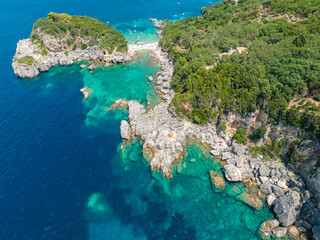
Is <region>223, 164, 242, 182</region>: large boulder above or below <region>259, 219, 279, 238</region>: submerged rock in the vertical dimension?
above

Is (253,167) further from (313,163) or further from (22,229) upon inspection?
(22,229)

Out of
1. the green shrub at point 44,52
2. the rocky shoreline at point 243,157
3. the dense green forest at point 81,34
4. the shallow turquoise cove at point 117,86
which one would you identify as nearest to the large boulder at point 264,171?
the rocky shoreline at point 243,157

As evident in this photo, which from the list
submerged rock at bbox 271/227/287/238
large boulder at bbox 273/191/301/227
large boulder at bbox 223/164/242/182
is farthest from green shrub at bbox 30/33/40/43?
submerged rock at bbox 271/227/287/238

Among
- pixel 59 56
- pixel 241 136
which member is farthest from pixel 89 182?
pixel 59 56

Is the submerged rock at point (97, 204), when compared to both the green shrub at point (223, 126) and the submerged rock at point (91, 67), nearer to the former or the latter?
the green shrub at point (223, 126)

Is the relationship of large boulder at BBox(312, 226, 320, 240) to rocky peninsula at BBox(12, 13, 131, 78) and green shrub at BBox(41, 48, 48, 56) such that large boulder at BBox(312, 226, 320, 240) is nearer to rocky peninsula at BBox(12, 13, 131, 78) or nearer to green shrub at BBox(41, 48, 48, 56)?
rocky peninsula at BBox(12, 13, 131, 78)

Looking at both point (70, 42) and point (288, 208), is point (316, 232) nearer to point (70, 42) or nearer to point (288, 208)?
point (288, 208)
